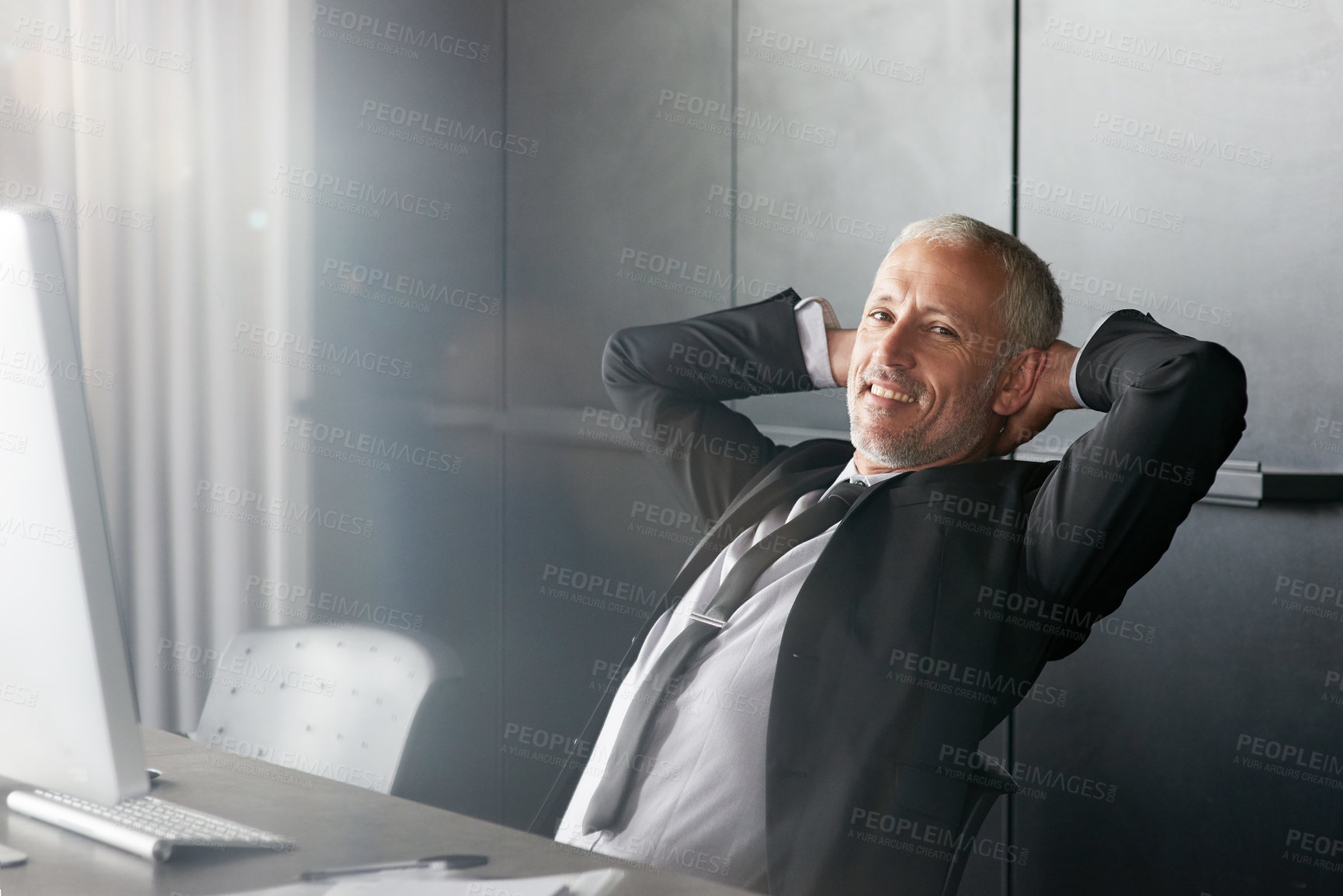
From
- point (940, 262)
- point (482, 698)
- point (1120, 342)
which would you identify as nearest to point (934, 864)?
point (1120, 342)

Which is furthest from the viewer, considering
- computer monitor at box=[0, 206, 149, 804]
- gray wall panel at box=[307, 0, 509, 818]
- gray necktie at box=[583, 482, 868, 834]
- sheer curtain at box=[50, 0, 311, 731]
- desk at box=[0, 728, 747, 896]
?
gray wall panel at box=[307, 0, 509, 818]

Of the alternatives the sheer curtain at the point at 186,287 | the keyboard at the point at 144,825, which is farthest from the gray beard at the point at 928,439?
the sheer curtain at the point at 186,287

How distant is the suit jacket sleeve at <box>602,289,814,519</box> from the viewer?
1994mm

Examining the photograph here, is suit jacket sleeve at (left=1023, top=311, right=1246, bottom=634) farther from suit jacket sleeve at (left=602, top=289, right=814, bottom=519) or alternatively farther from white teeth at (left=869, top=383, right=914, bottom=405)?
suit jacket sleeve at (left=602, top=289, right=814, bottom=519)

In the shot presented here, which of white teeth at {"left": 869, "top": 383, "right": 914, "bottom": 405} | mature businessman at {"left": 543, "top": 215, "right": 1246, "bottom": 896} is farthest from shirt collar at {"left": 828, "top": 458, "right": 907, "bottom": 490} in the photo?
white teeth at {"left": 869, "top": 383, "right": 914, "bottom": 405}

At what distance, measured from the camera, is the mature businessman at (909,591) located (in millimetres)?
1453

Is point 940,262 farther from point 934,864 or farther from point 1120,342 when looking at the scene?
point 934,864

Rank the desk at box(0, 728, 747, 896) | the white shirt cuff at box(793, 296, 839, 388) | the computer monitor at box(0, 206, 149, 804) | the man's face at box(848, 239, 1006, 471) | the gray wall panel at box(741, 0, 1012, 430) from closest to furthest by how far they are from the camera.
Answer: the computer monitor at box(0, 206, 149, 804) < the desk at box(0, 728, 747, 896) < the man's face at box(848, 239, 1006, 471) < the white shirt cuff at box(793, 296, 839, 388) < the gray wall panel at box(741, 0, 1012, 430)

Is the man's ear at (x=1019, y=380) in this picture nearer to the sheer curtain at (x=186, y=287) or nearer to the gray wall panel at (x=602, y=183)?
the gray wall panel at (x=602, y=183)

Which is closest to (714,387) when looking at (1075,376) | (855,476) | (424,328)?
(855,476)

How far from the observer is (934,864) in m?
1.46

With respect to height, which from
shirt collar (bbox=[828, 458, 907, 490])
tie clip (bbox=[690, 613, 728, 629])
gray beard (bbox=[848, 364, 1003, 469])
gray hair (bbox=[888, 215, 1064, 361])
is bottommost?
tie clip (bbox=[690, 613, 728, 629])

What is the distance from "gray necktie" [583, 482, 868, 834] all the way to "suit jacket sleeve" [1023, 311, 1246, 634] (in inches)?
11.9

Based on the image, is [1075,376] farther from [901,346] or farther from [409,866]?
[409,866]
